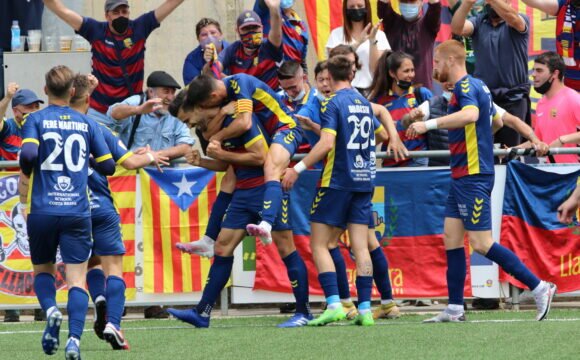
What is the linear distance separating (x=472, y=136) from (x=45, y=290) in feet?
12.4

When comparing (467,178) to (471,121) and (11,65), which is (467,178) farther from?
(11,65)

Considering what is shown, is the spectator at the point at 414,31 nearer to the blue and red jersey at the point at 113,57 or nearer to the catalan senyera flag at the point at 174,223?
the blue and red jersey at the point at 113,57

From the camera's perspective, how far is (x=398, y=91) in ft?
41.1

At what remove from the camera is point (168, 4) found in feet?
42.9

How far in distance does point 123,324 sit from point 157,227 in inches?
42.3

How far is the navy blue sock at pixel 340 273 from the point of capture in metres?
11.2

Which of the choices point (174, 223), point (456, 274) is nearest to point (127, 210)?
point (174, 223)

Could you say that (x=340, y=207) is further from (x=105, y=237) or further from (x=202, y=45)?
(x=202, y=45)

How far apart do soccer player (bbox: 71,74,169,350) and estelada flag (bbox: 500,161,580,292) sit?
3.76 meters

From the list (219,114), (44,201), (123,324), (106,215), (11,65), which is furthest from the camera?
(11,65)

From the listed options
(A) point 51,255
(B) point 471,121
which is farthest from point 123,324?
(B) point 471,121

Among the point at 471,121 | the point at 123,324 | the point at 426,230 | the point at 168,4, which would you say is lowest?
the point at 123,324

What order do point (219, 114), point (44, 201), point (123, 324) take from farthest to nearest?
point (123, 324), point (219, 114), point (44, 201)

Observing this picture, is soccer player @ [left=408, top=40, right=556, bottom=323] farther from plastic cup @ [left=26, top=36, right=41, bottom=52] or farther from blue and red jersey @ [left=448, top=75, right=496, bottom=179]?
plastic cup @ [left=26, top=36, right=41, bottom=52]
